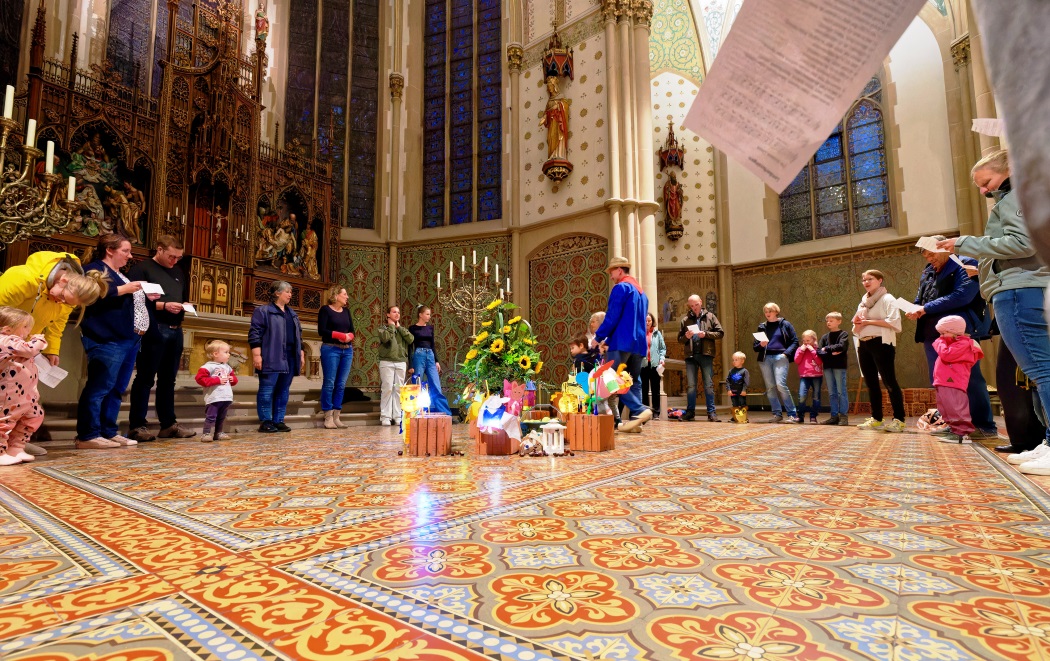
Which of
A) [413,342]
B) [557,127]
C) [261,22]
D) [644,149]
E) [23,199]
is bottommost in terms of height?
[413,342]

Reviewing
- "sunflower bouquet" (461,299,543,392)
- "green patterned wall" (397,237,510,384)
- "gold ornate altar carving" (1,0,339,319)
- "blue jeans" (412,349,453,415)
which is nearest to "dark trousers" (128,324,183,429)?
"sunflower bouquet" (461,299,543,392)

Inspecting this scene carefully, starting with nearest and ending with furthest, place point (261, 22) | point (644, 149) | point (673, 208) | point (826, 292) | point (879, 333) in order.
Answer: point (879, 333)
point (644, 149)
point (261, 22)
point (826, 292)
point (673, 208)

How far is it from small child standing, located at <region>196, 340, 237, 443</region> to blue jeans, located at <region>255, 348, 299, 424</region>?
82cm

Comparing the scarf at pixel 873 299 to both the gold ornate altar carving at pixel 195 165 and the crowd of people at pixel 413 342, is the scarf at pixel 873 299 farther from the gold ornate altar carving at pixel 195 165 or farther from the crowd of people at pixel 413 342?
the gold ornate altar carving at pixel 195 165

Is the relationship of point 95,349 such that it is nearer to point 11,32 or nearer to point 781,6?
point 781,6

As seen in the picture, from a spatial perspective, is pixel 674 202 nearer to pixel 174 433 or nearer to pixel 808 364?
pixel 808 364

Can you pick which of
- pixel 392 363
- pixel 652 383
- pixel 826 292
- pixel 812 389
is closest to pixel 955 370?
pixel 812 389

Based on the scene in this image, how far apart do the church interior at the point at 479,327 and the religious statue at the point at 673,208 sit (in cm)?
12

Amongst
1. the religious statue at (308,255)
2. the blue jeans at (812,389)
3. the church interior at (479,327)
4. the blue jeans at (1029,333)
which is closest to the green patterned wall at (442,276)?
the church interior at (479,327)

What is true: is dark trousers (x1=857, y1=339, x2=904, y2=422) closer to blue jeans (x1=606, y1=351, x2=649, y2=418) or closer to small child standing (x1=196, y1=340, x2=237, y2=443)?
blue jeans (x1=606, y1=351, x2=649, y2=418)

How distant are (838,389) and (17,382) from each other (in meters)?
8.44

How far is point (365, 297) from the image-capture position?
547 inches

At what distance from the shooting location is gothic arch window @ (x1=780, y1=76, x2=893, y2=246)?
13.1 metres

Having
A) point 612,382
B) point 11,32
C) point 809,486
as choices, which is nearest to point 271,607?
point 809,486
